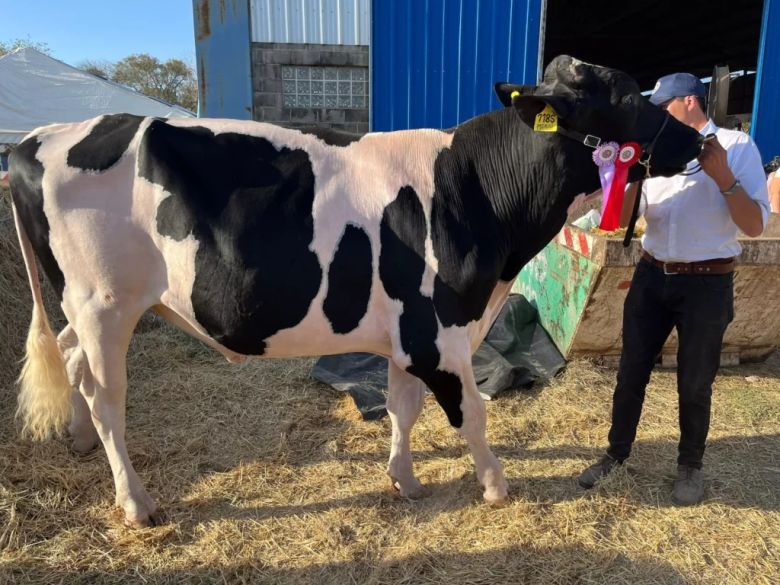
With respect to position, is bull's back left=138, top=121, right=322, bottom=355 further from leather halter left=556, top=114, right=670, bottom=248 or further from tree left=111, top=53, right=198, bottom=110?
tree left=111, top=53, right=198, bottom=110

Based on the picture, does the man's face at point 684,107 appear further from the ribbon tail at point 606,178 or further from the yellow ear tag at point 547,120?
the yellow ear tag at point 547,120

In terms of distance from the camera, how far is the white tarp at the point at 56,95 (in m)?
21.0

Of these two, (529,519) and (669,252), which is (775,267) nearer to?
(669,252)

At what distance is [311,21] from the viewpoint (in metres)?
7.43

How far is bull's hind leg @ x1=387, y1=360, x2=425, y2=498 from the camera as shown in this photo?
2.82 m

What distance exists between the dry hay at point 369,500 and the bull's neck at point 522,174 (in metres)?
1.38

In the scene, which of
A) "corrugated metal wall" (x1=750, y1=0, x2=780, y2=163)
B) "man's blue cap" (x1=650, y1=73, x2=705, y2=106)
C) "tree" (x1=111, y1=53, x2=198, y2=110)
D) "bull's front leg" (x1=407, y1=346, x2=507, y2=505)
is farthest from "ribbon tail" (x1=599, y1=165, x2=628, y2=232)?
"tree" (x1=111, y1=53, x2=198, y2=110)

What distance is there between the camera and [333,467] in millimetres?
3168

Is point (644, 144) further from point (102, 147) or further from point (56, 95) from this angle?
point (56, 95)

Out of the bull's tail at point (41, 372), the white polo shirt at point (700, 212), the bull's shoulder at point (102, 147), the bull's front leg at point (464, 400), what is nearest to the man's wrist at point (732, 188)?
the white polo shirt at point (700, 212)

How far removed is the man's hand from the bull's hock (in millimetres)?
1484

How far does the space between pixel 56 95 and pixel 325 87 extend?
761 inches

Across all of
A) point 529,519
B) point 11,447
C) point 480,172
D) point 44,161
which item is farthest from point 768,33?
point 11,447

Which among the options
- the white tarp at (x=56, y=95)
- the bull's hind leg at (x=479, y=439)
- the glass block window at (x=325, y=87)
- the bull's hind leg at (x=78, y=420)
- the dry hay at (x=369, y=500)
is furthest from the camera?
the white tarp at (x=56, y=95)
